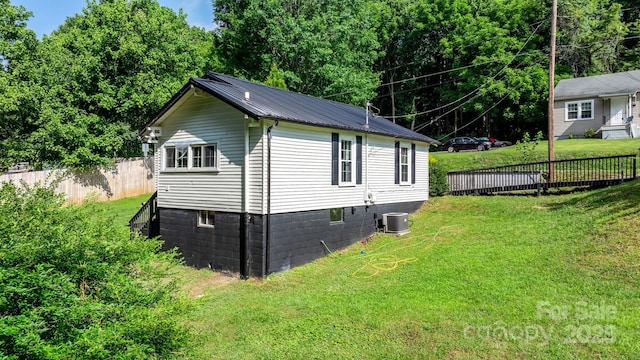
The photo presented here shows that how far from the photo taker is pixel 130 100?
2359 cm

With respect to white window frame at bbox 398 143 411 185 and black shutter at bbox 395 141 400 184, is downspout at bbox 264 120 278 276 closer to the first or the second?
black shutter at bbox 395 141 400 184

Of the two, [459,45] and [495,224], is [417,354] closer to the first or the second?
[495,224]

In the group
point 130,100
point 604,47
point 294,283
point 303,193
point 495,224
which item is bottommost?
point 294,283

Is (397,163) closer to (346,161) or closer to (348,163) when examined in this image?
(348,163)

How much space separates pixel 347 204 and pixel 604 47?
112ft

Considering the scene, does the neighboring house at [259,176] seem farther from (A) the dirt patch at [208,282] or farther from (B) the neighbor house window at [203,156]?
(A) the dirt patch at [208,282]

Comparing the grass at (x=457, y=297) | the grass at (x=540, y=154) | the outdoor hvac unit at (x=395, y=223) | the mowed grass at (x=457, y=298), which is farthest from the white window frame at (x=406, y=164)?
the grass at (x=540, y=154)

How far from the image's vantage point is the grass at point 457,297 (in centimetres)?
576

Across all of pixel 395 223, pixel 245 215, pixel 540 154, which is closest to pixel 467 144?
pixel 540 154

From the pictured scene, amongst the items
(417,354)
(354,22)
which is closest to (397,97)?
(354,22)

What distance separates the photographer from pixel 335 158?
483 inches

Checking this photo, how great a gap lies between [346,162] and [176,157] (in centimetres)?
565

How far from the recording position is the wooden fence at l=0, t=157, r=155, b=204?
2091 centimetres

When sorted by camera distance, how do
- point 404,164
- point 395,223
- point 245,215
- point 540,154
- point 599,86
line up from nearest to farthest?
point 245,215 → point 395,223 → point 404,164 → point 540,154 → point 599,86
